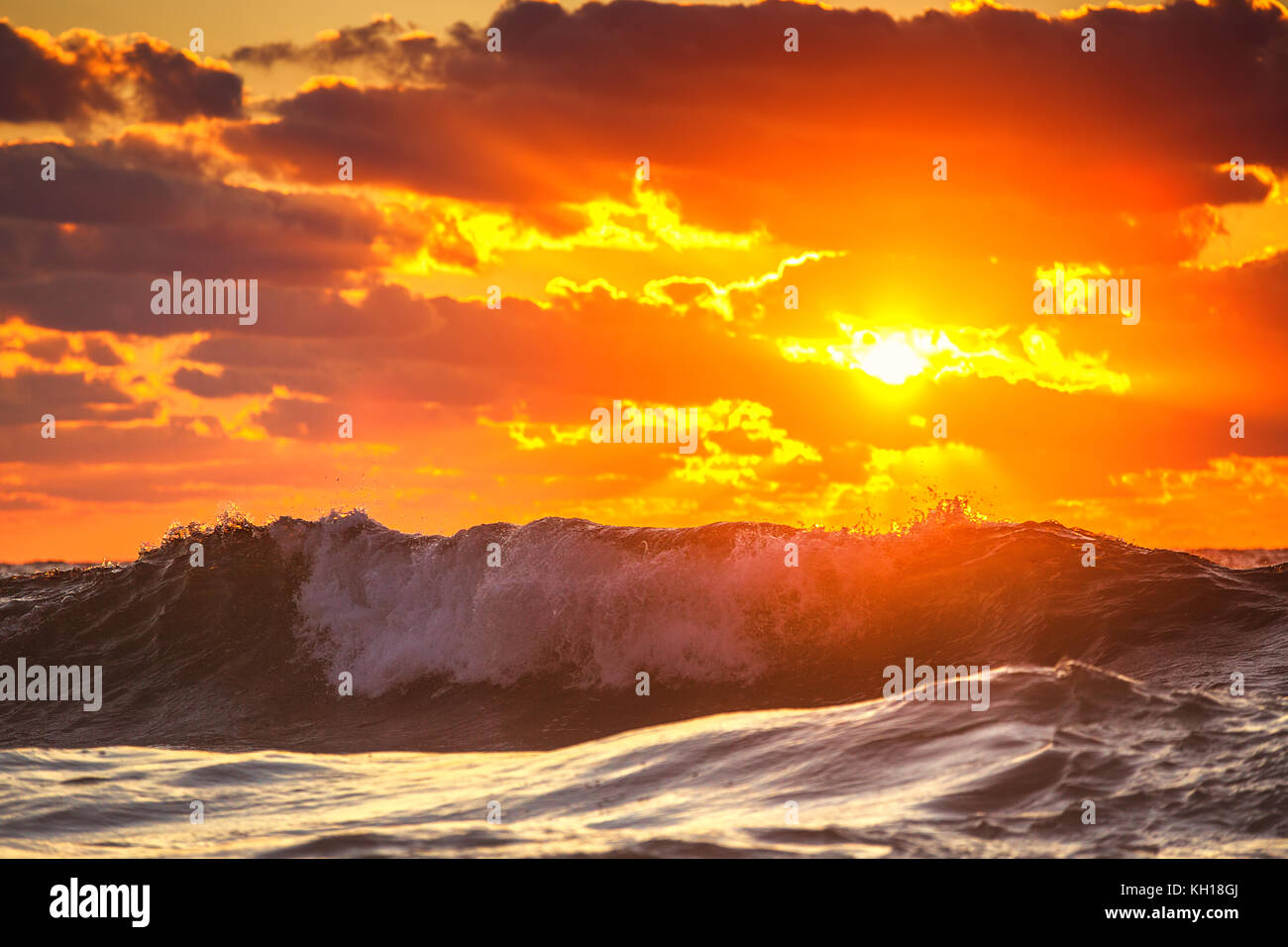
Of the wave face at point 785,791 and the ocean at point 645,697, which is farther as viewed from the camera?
the ocean at point 645,697

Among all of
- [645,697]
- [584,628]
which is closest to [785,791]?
[645,697]

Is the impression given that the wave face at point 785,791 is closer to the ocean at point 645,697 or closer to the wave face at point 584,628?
the ocean at point 645,697

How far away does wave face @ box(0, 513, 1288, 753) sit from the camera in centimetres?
1953

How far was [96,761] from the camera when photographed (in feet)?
38.1

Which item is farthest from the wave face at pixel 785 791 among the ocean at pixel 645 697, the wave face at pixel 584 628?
the wave face at pixel 584 628

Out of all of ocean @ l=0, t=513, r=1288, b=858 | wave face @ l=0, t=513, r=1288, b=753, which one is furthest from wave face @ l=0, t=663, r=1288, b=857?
wave face @ l=0, t=513, r=1288, b=753

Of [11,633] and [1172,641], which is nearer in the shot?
[1172,641]

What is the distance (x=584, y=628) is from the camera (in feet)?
73.2

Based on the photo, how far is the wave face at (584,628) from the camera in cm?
1953

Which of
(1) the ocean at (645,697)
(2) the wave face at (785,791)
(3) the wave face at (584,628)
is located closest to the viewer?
Answer: (2) the wave face at (785,791)
